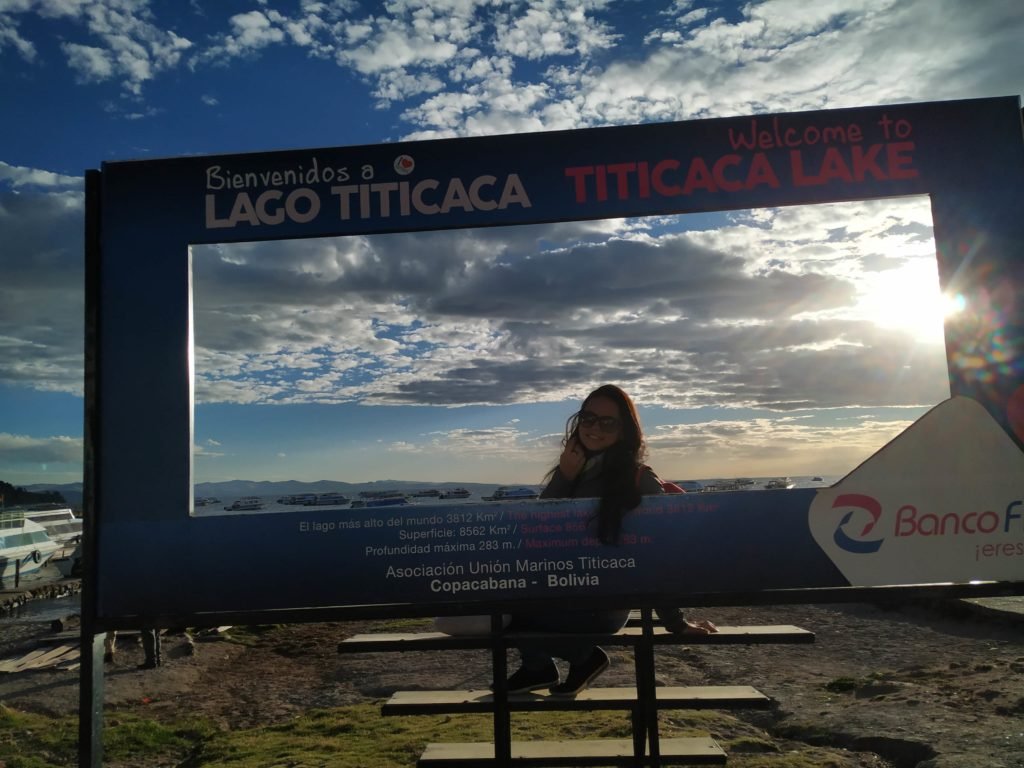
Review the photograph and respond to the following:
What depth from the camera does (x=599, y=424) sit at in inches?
198

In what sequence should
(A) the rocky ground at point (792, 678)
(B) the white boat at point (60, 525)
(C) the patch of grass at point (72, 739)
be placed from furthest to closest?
(B) the white boat at point (60, 525)
(C) the patch of grass at point (72, 739)
(A) the rocky ground at point (792, 678)

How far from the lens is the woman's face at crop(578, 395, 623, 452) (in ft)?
16.3

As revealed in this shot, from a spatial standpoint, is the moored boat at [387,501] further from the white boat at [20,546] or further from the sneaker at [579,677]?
the white boat at [20,546]

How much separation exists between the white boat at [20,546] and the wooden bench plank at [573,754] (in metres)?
40.5

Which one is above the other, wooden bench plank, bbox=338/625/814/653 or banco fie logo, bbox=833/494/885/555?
banco fie logo, bbox=833/494/885/555

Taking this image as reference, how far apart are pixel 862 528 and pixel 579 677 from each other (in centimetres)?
199

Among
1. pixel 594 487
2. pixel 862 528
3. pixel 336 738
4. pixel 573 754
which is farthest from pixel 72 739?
pixel 862 528

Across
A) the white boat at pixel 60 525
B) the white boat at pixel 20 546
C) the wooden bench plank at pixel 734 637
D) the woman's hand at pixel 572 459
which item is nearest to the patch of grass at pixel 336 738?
the wooden bench plank at pixel 734 637

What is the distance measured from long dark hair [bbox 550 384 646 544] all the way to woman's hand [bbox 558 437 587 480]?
0.09 ft

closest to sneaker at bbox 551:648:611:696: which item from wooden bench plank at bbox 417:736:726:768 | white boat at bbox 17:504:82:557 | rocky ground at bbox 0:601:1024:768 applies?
wooden bench plank at bbox 417:736:726:768

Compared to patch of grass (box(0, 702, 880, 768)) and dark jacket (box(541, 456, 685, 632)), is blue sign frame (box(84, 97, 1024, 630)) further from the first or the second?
patch of grass (box(0, 702, 880, 768))

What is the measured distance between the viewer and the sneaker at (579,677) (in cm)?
507

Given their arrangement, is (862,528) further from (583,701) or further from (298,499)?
(298,499)

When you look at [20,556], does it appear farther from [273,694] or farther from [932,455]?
[932,455]
